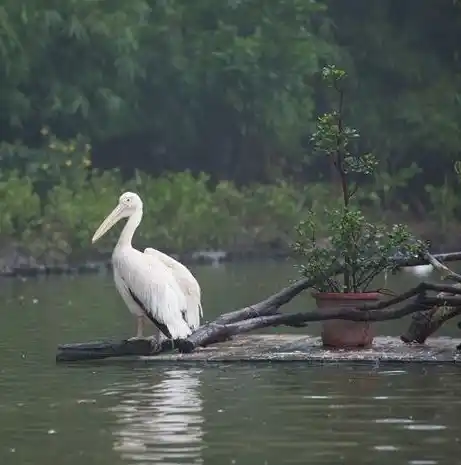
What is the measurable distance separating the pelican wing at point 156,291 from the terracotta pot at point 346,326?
4.28 ft

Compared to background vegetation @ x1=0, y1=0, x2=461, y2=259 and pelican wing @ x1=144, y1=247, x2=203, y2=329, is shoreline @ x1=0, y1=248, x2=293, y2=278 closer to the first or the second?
background vegetation @ x1=0, y1=0, x2=461, y2=259

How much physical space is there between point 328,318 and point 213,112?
4063 cm

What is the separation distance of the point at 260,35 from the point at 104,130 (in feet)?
19.4

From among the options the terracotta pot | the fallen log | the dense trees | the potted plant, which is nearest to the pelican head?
the potted plant

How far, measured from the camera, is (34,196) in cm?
4484

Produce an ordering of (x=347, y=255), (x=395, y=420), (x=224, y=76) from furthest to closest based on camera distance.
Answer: (x=224, y=76) → (x=347, y=255) → (x=395, y=420)

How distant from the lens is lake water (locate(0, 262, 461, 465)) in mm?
13672

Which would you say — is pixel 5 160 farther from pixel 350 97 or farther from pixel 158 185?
pixel 350 97

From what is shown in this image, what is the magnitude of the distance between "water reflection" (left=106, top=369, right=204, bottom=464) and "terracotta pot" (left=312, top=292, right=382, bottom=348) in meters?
1.76

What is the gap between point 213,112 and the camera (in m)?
60.1

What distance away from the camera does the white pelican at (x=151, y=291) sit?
20.0m

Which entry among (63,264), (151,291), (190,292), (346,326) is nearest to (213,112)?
(63,264)

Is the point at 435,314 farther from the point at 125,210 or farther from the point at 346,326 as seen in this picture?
the point at 125,210

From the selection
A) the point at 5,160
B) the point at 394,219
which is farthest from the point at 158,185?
the point at 394,219
